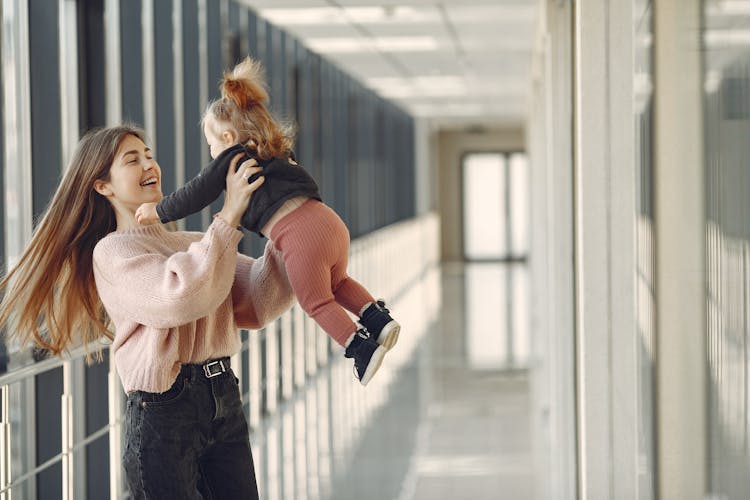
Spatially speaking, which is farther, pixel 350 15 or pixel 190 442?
pixel 350 15

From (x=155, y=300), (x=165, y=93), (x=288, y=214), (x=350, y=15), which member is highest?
(x=350, y=15)

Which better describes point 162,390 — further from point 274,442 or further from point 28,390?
point 274,442

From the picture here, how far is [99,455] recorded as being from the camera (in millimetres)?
4602

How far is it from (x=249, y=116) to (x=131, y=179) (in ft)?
0.95

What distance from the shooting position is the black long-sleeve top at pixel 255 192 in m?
2.21

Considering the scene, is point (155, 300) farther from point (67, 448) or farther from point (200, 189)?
point (67, 448)

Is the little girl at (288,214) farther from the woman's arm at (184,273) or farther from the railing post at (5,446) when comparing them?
the railing post at (5,446)

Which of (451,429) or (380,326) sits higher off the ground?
(380,326)

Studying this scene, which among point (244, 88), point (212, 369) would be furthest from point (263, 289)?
point (244, 88)

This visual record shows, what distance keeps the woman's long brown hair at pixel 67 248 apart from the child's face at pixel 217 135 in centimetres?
21

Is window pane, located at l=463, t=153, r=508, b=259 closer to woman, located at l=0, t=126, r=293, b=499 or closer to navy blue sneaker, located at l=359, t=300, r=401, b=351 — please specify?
woman, located at l=0, t=126, r=293, b=499

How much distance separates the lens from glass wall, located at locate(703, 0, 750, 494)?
7.63 ft

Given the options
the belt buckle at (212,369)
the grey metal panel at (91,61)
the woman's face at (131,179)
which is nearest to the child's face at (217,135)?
the woman's face at (131,179)

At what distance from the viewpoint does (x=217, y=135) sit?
228 centimetres
